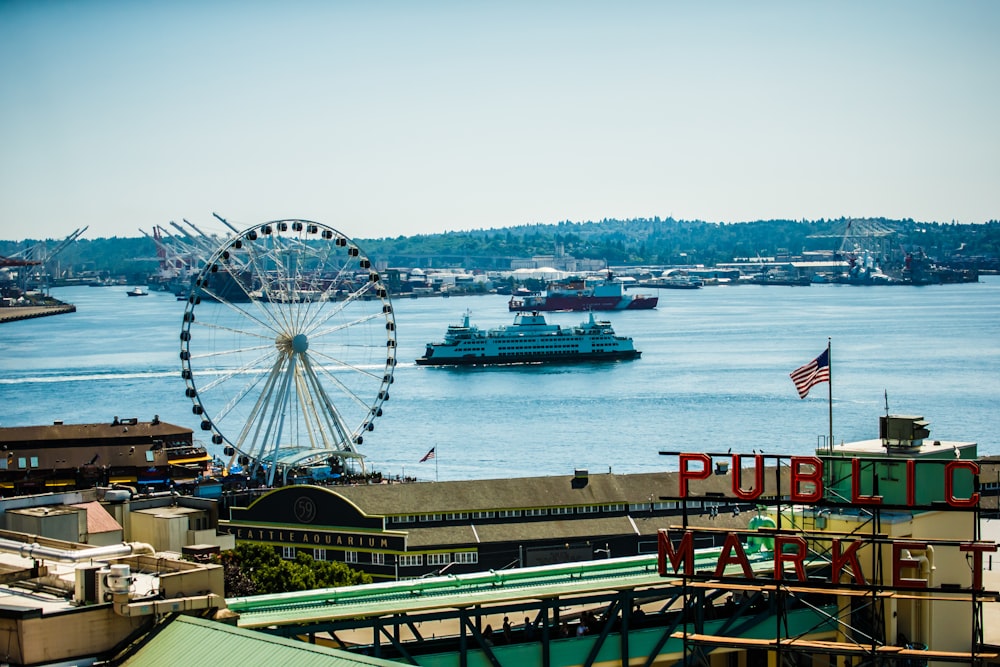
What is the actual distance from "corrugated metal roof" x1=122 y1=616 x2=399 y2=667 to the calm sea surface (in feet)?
161

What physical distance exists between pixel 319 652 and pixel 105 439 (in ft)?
149

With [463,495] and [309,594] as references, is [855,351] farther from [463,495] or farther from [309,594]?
[309,594]

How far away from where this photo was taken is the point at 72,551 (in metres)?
19.0

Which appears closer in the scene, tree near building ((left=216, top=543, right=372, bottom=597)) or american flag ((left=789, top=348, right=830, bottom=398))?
tree near building ((left=216, top=543, right=372, bottom=597))

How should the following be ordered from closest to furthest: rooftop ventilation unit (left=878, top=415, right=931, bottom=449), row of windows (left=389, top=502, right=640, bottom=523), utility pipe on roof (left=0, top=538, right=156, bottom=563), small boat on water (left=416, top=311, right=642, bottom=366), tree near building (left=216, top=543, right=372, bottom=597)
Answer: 1. utility pipe on roof (left=0, top=538, right=156, bottom=563)
2. rooftop ventilation unit (left=878, top=415, right=931, bottom=449)
3. tree near building (left=216, top=543, right=372, bottom=597)
4. row of windows (left=389, top=502, right=640, bottom=523)
5. small boat on water (left=416, top=311, right=642, bottom=366)

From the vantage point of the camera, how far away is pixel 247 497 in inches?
1811

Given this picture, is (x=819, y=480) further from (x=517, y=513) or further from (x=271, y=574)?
(x=517, y=513)

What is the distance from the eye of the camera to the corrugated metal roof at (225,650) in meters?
13.8

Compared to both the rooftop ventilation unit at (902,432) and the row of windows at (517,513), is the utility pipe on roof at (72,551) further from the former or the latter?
the row of windows at (517,513)

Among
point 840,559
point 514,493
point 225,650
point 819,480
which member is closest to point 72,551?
point 225,650

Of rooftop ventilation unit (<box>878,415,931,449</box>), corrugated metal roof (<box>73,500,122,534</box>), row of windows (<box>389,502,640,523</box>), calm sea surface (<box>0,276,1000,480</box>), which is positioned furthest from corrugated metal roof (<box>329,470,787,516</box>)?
rooftop ventilation unit (<box>878,415,931,449</box>)

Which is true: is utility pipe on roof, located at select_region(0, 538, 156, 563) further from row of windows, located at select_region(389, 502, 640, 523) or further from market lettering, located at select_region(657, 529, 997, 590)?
row of windows, located at select_region(389, 502, 640, 523)

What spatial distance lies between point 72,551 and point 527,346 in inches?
4061

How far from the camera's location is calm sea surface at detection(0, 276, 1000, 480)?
7275cm
